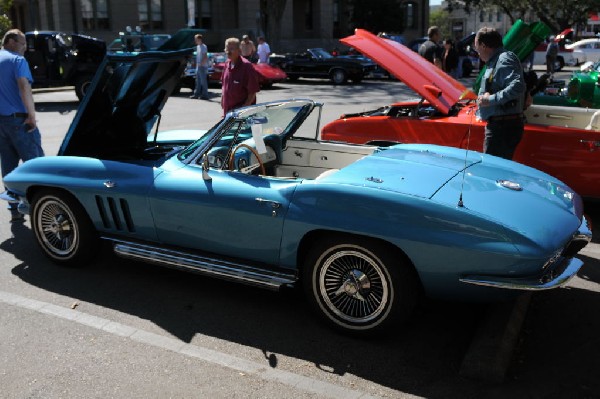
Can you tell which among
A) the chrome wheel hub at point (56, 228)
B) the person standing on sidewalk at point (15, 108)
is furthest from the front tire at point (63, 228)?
the person standing on sidewalk at point (15, 108)

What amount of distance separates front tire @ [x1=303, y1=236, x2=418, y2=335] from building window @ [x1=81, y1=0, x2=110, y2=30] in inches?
1411

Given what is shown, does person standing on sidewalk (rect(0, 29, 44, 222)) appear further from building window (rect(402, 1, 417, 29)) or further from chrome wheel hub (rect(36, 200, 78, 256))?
building window (rect(402, 1, 417, 29))

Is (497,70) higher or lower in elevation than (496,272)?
higher

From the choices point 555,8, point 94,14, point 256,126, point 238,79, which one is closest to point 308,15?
point 94,14

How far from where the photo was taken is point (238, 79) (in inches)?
297

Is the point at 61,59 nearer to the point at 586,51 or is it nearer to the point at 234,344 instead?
the point at 234,344

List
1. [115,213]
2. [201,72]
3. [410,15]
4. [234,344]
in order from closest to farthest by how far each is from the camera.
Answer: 1. [234,344]
2. [115,213]
3. [201,72]
4. [410,15]

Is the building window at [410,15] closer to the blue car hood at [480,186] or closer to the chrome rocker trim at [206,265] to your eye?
the blue car hood at [480,186]

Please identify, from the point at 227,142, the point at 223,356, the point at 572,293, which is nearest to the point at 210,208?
the point at 227,142

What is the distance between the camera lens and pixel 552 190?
12.9 feet

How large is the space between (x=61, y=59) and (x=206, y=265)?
46.3 feet

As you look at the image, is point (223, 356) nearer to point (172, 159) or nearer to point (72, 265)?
point (172, 159)

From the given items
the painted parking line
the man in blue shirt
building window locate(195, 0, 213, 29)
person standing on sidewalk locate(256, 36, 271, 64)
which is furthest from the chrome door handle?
building window locate(195, 0, 213, 29)

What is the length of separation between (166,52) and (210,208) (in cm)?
157
